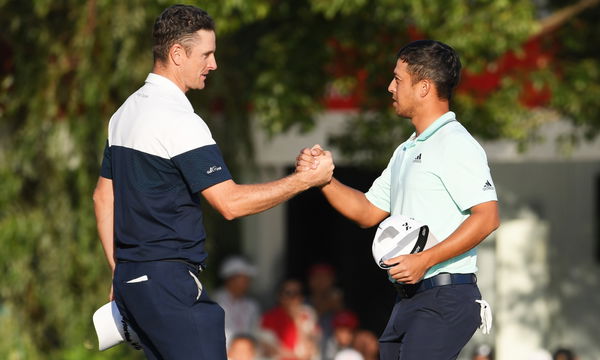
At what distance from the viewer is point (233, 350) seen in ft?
31.6

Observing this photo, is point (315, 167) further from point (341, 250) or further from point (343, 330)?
point (341, 250)

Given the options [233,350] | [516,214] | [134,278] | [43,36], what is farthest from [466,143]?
[516,214]

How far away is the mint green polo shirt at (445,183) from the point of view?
4957 mm

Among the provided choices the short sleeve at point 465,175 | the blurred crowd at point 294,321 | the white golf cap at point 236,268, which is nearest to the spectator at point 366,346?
the blurred crowd at point 294,321

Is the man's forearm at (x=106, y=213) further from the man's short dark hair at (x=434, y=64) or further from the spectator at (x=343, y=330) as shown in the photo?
the spectator at (x=343, y=330)

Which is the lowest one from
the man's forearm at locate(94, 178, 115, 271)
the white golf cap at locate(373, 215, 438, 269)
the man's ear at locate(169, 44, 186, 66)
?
the white golf cap at locate(373, 215, 438, 269)

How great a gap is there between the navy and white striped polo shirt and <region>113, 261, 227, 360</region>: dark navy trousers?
2.5 inches

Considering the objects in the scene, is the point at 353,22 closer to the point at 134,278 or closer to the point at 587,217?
the point at 587,217

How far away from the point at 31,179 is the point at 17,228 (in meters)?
0.55

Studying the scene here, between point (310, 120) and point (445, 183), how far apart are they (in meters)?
4.86

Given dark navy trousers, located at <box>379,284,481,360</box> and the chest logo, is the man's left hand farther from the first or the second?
the chest logo

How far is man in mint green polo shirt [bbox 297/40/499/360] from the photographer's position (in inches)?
194

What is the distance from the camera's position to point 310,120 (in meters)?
9.81

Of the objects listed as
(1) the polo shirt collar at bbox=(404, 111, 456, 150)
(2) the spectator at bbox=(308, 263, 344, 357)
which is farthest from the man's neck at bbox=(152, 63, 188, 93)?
(2) the spectator at bbox=(308, 263, 344, 357)
